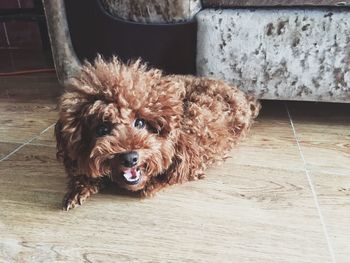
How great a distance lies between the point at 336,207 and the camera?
3.00ft

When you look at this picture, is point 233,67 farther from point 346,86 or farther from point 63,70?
point 63,70

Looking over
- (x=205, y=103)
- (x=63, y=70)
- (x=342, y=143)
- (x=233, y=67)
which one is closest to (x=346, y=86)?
(x=342, y=143)

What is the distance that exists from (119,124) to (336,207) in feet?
1.74

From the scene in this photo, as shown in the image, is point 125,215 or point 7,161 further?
point 7,161

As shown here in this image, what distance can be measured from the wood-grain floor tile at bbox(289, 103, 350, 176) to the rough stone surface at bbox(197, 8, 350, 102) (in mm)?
117

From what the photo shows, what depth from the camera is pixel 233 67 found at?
4.26ft

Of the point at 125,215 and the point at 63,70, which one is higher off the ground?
the point at 63,70

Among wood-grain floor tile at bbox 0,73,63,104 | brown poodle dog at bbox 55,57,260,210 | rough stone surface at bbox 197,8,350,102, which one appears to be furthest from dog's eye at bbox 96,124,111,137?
wood-grain floor tile at bbox 0,73,63,104

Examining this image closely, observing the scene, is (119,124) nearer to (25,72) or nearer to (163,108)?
(163,108)

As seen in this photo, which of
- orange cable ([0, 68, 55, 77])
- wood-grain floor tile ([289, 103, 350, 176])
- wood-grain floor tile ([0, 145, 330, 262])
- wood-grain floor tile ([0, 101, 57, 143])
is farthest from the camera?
orange cable ([0, 68, 55, 77])

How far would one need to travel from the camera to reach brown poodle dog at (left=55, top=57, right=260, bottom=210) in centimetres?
86

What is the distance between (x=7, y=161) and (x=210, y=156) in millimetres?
595

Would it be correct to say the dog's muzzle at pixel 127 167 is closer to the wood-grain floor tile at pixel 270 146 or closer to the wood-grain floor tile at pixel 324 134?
the wood-grain floor tile at pixel 270 146

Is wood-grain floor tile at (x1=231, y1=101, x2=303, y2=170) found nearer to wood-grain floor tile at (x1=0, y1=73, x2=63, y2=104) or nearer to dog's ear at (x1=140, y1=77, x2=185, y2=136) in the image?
dog's ear at (x1=140, y1=77, x2=185, y2=136)
